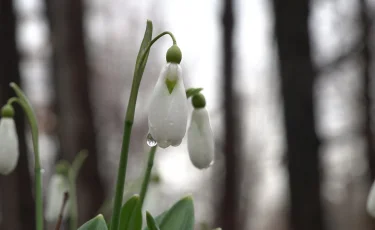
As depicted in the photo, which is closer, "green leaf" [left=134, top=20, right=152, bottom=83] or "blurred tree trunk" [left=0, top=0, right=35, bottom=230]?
"green leaf" [left=134, top=20, right=152, bottom=83]

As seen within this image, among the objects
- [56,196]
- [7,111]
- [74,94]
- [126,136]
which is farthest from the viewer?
[74,94]

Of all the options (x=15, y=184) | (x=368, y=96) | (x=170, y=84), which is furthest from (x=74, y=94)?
(x=368, y=96)

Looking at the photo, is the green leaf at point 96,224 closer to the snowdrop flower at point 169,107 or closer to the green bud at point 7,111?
the snowdrop flower at point 169,107

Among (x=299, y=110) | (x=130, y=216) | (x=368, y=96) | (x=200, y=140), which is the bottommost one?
(x=368, y=96)

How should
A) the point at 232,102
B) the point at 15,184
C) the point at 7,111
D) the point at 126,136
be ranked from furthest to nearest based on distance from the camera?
the point at 232,102
the point at 15,184
the point at 7,111
the point at 126,136

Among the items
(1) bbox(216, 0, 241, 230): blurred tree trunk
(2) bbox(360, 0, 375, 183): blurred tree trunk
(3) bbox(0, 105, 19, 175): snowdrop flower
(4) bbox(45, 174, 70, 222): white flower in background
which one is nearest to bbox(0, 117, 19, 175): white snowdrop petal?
(3) bbox(0, 105, 19, 175): snowdrop flower

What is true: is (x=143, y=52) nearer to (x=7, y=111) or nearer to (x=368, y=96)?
(x=7, y=111)

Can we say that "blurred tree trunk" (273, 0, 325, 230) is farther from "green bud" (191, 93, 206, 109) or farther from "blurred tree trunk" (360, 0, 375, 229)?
"blurred tree trunk" (360, 0, 375, 229)
